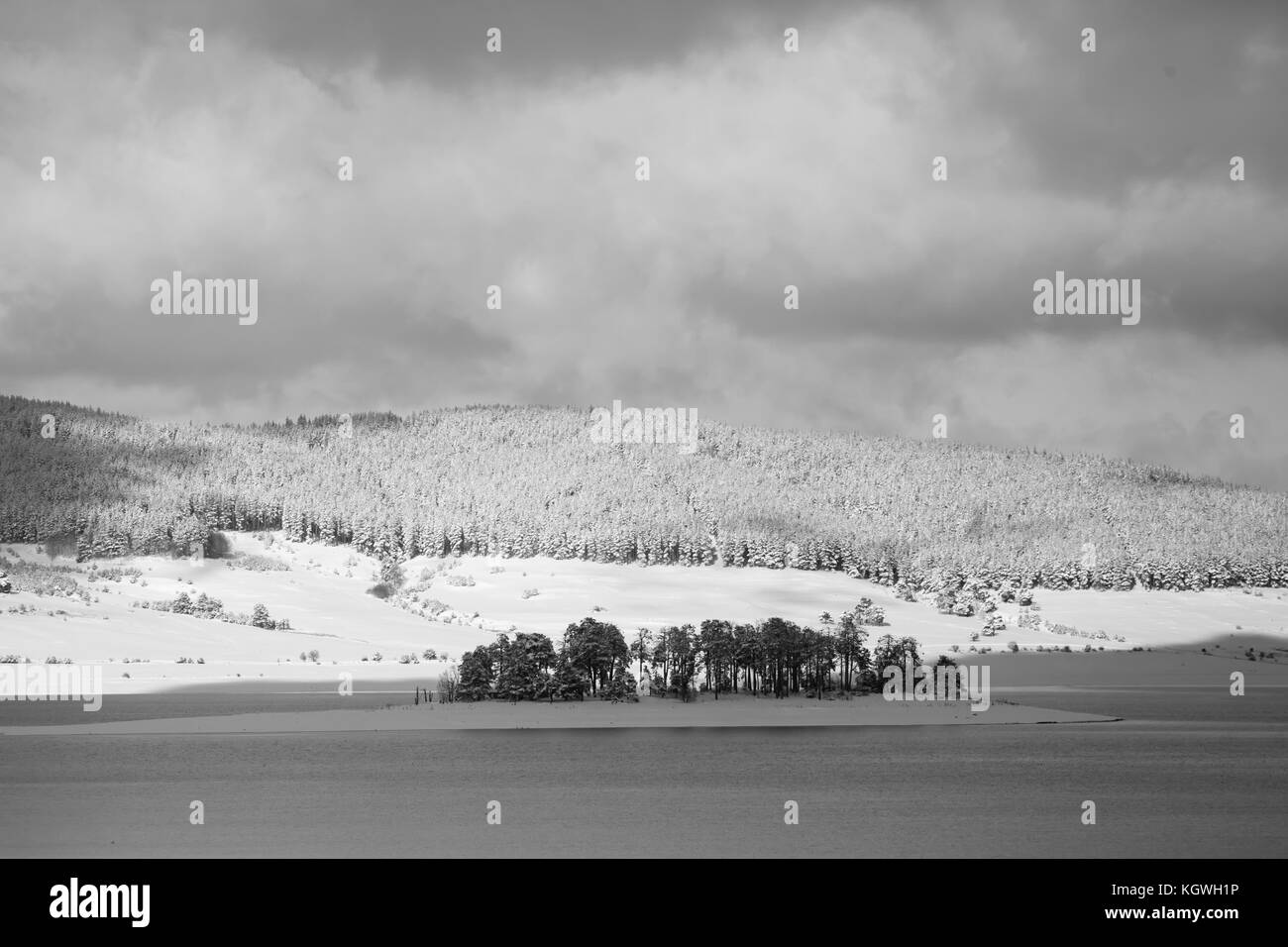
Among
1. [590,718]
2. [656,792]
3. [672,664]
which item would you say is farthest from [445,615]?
[656,792]

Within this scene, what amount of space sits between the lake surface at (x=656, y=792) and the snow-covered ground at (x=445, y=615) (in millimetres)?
45900

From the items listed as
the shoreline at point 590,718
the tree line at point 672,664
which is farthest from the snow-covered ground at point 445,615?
the tree line at point 672,664

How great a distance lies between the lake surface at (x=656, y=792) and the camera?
43.6 m

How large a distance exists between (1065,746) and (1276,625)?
372ft

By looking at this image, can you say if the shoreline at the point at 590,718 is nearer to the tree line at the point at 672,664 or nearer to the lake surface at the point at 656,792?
the tree line at the point at 672,664

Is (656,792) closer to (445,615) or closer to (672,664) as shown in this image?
(672,664)

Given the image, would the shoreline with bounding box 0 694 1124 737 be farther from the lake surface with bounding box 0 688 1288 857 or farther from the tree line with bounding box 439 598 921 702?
the lake surface with bounding box 0 688 1288 857

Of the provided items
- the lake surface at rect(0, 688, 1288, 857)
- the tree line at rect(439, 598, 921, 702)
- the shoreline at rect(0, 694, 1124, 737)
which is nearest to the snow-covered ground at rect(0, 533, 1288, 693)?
the shoreline at rect(0, 694, 1124, 737)

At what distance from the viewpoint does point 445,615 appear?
172 meters

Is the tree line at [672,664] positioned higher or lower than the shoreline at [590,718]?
higher

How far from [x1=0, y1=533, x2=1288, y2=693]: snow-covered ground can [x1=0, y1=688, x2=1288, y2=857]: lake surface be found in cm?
4590

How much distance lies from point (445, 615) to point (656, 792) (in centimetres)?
11984

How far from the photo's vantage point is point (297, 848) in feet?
137
